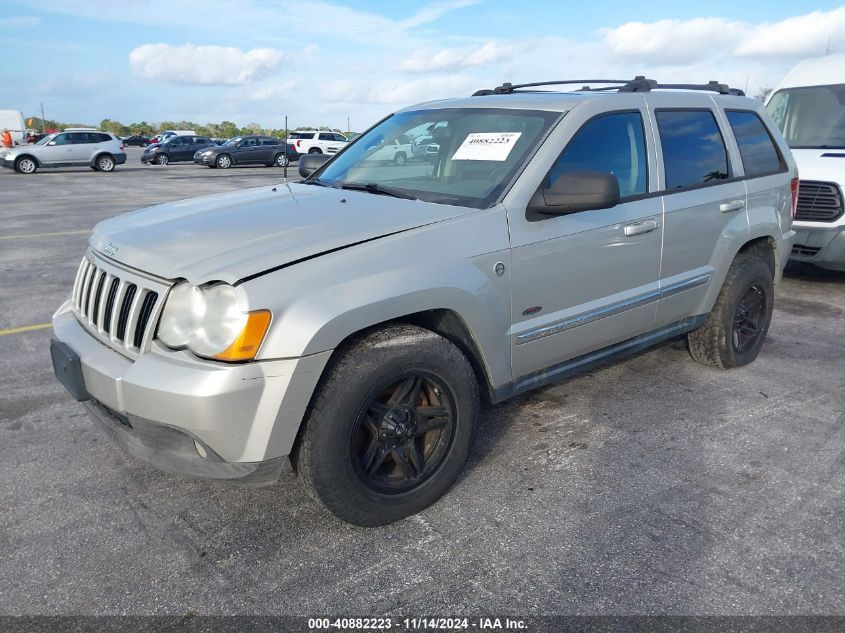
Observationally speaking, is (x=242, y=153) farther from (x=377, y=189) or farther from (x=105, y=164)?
(x=377, y=189)

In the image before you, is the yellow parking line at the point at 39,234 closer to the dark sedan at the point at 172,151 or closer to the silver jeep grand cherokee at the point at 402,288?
the silver jeep grand cherokee at the point at 402,288

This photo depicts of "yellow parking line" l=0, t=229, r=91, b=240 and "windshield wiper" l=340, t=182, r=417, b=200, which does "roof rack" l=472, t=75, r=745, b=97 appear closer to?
"windshield wiper" l=340, t=182, r=417, b=200

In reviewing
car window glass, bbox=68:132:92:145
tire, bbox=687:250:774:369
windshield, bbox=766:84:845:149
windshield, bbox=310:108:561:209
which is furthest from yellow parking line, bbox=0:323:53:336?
car window glass, bbox=68:132:92:145

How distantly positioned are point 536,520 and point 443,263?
114 centimetres

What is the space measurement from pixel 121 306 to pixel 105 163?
2677 centimetres

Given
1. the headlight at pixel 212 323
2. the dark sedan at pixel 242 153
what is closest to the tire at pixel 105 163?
the dark sedan at pixel 242 153

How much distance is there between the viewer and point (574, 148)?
3.34 meters

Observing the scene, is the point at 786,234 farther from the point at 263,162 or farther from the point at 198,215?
the point at 263,162

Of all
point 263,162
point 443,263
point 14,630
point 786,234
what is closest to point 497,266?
point 443,263

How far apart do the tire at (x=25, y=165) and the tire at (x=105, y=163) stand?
6.90 feet

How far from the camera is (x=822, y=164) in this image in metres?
6.72

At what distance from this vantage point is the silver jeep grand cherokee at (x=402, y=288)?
2.39 meters

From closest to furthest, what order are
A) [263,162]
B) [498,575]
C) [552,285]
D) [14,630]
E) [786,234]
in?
[14,630]
[498,575]
[552,285]
[786,234]
[263,162]

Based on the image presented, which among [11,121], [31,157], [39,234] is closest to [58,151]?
[31,157]
